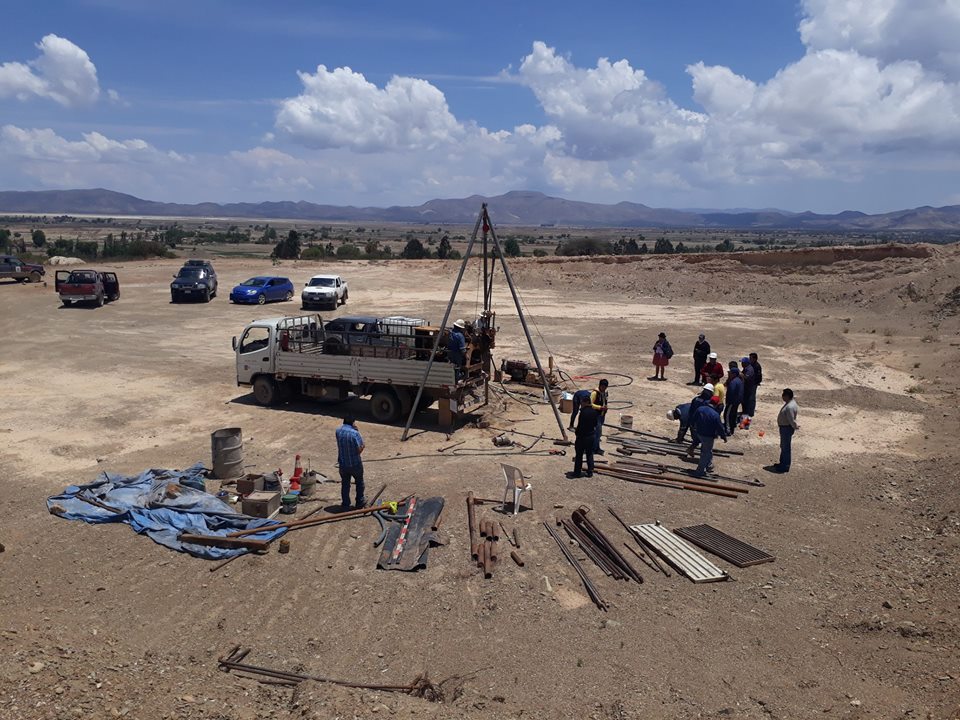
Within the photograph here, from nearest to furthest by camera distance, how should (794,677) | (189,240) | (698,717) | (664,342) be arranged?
(698,717) → (794,677) → (664,342) → (189,240)

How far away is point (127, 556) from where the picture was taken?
9430mm

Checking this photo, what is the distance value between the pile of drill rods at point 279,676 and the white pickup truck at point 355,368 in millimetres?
8433

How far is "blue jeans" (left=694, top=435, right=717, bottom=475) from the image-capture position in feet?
40.4

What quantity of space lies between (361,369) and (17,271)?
33.4m

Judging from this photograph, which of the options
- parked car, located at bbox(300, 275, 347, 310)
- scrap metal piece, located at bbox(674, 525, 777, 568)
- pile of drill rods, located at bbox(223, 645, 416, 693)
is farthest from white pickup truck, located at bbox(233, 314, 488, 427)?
parked car, located at bbox(300, 275, 347, 310)

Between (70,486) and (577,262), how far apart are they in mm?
46011

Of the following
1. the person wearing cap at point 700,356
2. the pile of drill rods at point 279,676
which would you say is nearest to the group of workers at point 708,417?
the person wearing cap at point 700,356

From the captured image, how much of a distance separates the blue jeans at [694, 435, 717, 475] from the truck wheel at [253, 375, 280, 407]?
9.64 metres

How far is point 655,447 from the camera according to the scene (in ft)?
46.7

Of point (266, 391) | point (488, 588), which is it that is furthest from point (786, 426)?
point (266, 391)

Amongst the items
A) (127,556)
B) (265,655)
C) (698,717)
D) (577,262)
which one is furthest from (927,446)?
(577,262)

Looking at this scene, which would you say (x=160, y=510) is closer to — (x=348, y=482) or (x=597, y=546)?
(x=348, y=482)

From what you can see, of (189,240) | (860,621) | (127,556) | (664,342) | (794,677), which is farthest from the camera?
(189,240)

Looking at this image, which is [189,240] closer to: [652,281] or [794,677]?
[652,281]
